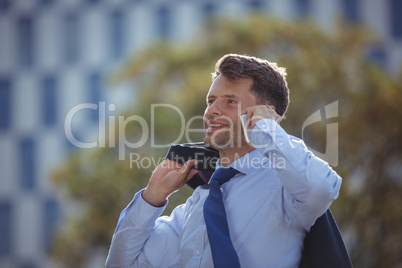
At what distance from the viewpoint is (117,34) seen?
27.0 m

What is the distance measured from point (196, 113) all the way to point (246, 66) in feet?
24.3

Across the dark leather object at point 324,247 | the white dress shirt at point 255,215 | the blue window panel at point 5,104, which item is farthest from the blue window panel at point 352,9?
the dark leather object at point 324,247

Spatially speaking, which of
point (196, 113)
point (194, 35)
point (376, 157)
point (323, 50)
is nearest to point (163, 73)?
point (194, 35)

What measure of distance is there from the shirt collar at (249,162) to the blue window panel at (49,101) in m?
25.3

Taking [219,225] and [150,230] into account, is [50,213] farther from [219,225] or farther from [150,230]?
[219,225]

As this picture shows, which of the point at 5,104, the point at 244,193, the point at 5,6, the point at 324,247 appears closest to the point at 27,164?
the point at 5,104

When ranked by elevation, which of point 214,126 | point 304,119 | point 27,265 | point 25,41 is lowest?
point 27,265

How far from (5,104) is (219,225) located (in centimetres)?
2731

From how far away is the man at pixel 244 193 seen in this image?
7.18 feet

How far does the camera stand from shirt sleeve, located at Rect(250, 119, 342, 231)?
2.14 m

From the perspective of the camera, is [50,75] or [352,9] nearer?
[352,9]

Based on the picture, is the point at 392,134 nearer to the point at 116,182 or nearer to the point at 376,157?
the point at 376,157

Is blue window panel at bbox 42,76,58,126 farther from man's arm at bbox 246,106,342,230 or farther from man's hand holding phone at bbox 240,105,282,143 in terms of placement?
man's arm at bbox 246,106,342,230

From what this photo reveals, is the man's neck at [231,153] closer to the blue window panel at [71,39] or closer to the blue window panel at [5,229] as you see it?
the blue window panel at [5,229]
